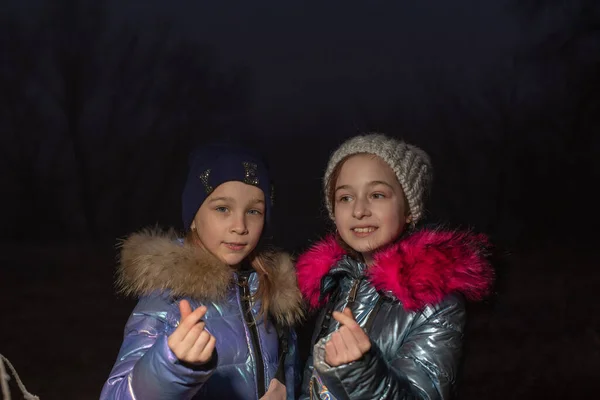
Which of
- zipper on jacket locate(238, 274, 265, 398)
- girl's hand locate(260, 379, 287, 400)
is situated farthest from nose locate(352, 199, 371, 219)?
girl's hand locate(260, 379, 287, 400)

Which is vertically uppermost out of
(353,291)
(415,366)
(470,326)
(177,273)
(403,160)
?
(403,160)

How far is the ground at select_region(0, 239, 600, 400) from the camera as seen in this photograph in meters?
3.62

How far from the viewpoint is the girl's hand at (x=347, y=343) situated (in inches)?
49.6

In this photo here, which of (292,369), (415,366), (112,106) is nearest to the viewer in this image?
(415,366)

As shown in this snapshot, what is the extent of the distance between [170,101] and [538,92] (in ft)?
9.43

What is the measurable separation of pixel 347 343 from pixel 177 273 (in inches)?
20.5

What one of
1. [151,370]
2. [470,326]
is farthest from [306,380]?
[470,326]

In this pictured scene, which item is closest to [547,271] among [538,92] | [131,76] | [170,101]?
[538,92]

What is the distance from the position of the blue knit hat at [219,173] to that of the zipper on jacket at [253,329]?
0.20m

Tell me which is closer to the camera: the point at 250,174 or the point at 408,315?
the point at 408,315

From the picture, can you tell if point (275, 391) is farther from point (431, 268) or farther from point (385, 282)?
point (431, 268)

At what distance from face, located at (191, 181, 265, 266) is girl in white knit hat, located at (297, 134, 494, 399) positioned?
0.24m

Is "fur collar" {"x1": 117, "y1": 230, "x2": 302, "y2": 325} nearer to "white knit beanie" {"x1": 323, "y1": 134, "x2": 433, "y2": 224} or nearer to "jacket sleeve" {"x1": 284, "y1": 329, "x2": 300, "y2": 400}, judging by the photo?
"jacket sleeve" {"x1": 284, "y1": 329, "x2": 300, "y2": 400}

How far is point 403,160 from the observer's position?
5.75 feet
